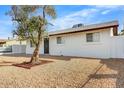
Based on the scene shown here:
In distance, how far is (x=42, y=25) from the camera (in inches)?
419

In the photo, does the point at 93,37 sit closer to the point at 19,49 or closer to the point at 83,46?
the point at 83,46

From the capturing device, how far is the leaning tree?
10.2 meters

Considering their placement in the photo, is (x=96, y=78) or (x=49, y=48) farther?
(x=49, y=48)

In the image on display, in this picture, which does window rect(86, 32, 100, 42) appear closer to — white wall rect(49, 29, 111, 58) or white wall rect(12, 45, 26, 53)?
white wall rect(49, 29, 111, 58)

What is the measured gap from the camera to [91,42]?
13.7 meters

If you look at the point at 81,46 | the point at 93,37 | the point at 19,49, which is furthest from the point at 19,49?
the point at 93,37

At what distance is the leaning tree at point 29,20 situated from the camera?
10.2 m

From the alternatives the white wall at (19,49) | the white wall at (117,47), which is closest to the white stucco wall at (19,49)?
the white wall at (19,49)

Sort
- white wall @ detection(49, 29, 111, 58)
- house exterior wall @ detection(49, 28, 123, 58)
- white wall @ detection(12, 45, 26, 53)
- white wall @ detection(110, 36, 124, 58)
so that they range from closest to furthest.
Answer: white wall @ detection(110, 36, 124, 58) < house exterior wall @ detection(49, 28, 123, 58) < white wall @ detection(49, 29, 111, 58) < white wall @ detection(12, 45, 26, 53)

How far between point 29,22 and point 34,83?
17.6ft

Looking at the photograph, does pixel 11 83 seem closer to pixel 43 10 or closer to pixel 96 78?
pixel 96 78

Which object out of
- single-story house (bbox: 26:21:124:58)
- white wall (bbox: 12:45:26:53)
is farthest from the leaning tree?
white wall (bbox: 12:45:26:53)

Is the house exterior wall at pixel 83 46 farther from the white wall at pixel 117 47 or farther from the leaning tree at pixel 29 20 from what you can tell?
the leaning tree at pixel 29 20
